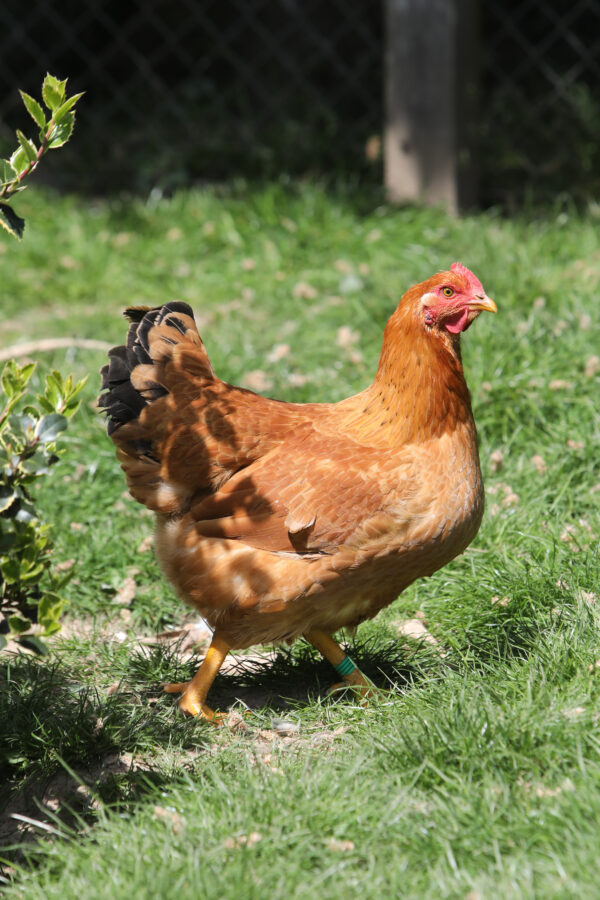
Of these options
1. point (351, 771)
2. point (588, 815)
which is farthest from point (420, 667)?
point (588, 815)

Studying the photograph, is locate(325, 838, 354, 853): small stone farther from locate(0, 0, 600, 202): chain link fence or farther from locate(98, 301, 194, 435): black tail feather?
locate(0, 0, 600, 202): chain link fence

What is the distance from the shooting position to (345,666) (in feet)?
11.0

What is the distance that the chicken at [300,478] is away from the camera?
10.2 ft

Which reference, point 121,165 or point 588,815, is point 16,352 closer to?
point 121,165

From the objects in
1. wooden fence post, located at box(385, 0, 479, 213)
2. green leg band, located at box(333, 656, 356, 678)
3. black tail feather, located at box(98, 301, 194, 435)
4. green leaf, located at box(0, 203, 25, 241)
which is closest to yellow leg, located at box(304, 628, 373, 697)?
green leg band, located at box(333, 656, 356, 678)

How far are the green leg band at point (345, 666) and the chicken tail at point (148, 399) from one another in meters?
0.76

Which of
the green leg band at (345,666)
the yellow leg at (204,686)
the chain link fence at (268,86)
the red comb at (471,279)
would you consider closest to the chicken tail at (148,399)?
the yellow leg at (204,686)

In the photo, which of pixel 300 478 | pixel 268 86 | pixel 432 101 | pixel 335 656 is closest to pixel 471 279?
pixel 300 478

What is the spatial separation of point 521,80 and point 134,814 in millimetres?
7672

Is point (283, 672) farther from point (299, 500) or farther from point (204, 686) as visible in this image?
point (299, 500)

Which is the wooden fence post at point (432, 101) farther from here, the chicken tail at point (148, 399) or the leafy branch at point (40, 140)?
the leafy branch at point (40, 140)

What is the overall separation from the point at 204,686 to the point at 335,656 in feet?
1.49

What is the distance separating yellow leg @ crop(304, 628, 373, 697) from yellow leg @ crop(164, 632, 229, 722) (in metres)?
0.30

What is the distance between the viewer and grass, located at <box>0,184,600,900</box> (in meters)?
2.40
